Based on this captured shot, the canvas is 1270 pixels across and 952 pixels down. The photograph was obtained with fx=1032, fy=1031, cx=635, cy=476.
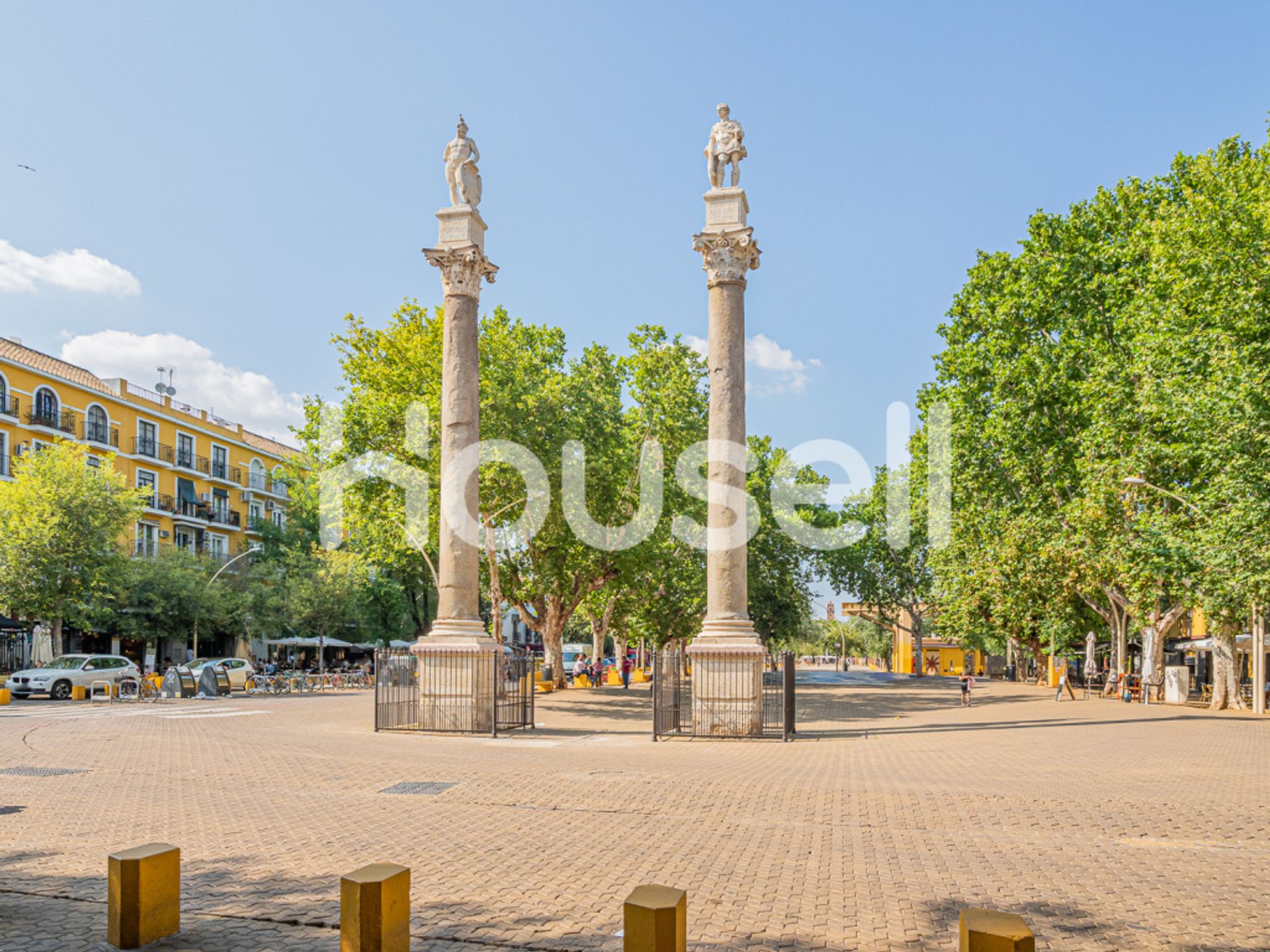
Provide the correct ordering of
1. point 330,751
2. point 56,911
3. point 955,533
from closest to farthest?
point 56,911 → point 330,751 → point 955,533

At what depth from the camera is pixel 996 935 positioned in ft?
13.4

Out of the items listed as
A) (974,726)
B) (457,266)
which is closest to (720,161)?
(457,266)

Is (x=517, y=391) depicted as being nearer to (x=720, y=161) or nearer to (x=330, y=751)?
(x=720, y=161)

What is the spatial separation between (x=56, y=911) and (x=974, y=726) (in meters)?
20.1

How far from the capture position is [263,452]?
221 feet

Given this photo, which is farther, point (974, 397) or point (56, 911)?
point (974, 397)

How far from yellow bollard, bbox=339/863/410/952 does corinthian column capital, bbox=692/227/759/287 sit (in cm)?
1696

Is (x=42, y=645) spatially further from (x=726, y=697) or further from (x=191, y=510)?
(x=726, y=697)

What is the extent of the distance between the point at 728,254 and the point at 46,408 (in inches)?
1575

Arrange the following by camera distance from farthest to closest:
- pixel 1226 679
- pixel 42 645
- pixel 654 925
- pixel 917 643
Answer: pixel 917 643 < pixel 42 645 < pixel 1226 679 < pixel 654 925

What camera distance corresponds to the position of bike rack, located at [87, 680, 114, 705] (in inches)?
1179

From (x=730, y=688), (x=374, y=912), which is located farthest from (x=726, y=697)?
(x=374, y=912)

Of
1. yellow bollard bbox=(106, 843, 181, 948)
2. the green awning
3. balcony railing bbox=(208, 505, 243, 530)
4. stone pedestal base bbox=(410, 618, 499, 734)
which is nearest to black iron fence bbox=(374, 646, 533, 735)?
stone pedestal base bbox=(410, 618, 499, 734)

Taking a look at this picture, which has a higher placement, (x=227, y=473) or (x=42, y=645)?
(x=227, y=473)
